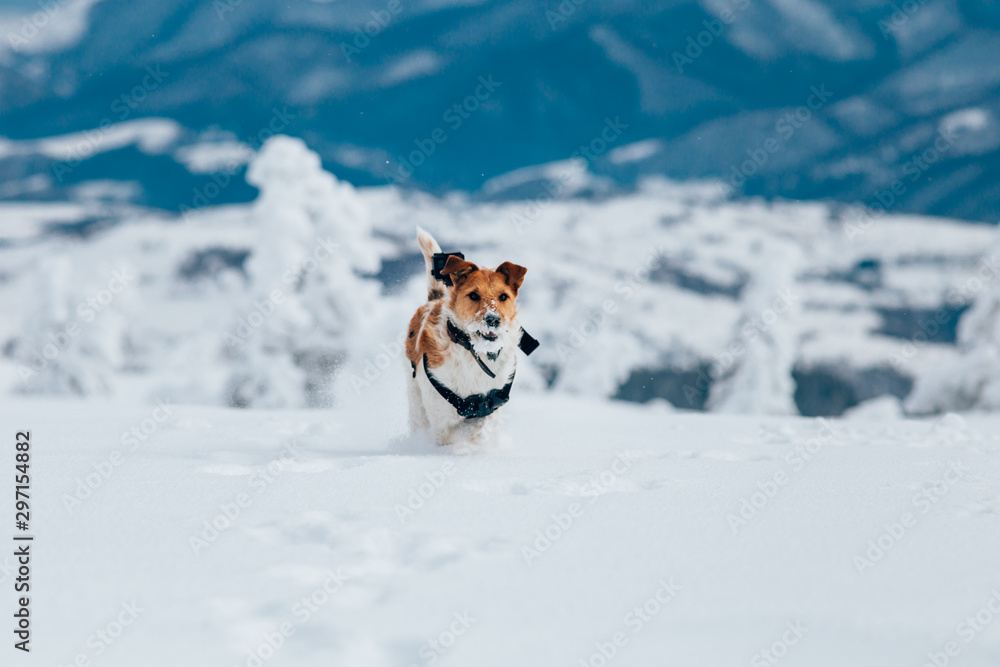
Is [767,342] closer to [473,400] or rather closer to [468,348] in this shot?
[473,400]

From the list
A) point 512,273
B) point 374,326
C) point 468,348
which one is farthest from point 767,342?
point 468,348

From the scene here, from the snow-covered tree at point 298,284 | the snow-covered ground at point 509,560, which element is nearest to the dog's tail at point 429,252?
the snow-covered ground at point 509,560

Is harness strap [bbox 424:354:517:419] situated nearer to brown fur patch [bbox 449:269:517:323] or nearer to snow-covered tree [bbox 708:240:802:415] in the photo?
brown fur patch [bbox 449:269:517:323]

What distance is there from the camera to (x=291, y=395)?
18344 mm

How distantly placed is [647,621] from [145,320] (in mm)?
67779

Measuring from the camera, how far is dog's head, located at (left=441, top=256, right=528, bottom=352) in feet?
17.5

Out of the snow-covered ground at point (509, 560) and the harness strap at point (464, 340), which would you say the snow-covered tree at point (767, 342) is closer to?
the snow-covered ground at point (509, 560)

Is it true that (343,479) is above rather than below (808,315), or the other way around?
above

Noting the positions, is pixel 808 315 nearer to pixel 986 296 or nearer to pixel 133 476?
pixel 986 296

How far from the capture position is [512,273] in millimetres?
5602

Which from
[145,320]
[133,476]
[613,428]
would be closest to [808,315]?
[145,320]

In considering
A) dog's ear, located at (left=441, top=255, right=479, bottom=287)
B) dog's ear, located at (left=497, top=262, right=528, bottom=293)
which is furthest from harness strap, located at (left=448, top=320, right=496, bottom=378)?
dog's ear, located at (left=497, top=262, right=528, bottom=293)

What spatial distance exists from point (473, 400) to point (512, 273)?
106 centimetres

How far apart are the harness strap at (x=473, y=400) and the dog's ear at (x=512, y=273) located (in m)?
0.81
